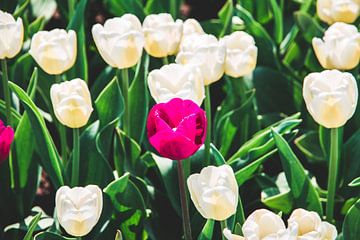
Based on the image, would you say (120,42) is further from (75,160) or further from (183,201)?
(183,201)

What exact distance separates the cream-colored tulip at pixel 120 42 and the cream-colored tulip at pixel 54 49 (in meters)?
0.06

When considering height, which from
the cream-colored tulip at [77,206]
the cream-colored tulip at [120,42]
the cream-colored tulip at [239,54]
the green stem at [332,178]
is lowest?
the green stem at [332,178]

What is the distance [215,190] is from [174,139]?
11 cm

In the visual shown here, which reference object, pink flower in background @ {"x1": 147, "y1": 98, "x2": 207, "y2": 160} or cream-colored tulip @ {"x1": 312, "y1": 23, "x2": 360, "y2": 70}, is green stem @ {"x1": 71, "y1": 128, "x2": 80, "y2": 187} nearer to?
pink flower in background @ {"x1": 147, "y1": 98, "x2": 207, "y2": 160}

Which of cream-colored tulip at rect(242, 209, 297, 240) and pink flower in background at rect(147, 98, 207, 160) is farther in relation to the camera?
pink flower in background at rect(147, 98, 207, 160)

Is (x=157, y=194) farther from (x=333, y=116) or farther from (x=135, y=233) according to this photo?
(x=333, y=116)

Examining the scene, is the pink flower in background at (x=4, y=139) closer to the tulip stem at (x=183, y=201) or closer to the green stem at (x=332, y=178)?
the tulip stem at (x=183, y=201)

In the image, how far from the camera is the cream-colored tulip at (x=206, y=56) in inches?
70.0

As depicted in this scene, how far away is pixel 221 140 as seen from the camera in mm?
2045

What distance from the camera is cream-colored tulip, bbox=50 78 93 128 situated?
5.49 feet

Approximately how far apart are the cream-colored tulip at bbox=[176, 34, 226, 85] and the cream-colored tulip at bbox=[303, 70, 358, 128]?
220mm

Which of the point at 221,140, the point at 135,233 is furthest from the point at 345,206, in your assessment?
the point at 135,233

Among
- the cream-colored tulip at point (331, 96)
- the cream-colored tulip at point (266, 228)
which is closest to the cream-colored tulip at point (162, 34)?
the cream-colored tulip at point (331, 96)

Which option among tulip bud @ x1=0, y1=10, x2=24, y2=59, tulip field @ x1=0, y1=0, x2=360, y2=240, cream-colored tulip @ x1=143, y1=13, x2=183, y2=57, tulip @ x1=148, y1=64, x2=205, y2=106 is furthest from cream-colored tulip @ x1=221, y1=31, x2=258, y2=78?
tulip bud @ x1=0, y1=10, x2=24, y2=59
